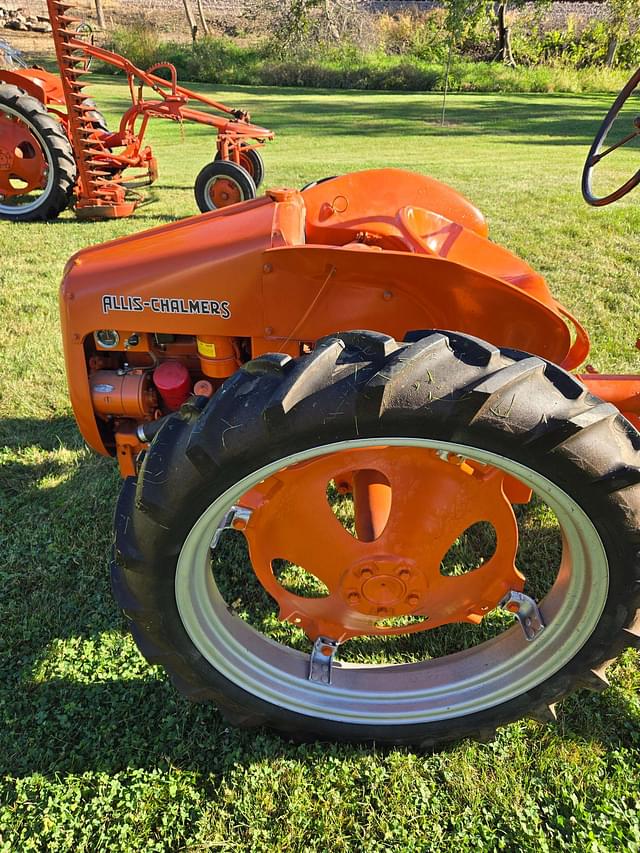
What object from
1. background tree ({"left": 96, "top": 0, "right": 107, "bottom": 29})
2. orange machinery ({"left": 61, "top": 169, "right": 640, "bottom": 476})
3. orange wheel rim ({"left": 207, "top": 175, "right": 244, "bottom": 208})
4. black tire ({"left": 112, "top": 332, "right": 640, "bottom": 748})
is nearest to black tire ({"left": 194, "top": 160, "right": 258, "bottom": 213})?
orange wheel rim ({"left": 207, "top": 175, "right": 244, "bottom": 208})

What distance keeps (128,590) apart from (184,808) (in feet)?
2.18

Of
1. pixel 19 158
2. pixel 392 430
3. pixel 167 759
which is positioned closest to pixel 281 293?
pixel 392 430

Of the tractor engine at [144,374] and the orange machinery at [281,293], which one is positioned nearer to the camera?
the orange machinery at [281,293]

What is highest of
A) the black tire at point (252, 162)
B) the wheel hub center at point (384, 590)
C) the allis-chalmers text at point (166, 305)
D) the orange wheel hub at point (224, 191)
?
the allis-chalmers text at point (166, 305)

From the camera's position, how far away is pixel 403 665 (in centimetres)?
180

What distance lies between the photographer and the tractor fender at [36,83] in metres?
7.16

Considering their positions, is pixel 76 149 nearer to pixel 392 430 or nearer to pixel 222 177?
pixel 222 177

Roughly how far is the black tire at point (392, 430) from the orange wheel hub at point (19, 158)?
6858mm

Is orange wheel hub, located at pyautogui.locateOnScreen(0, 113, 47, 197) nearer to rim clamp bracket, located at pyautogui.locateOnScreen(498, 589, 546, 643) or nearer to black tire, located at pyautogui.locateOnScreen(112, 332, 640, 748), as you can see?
black tire, located at pyautogui.locateOnScreen(112, 332, 640, 748)

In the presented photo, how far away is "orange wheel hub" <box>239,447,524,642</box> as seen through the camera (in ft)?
5.41

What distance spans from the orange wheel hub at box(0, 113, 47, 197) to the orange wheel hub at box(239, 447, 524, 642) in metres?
6.72

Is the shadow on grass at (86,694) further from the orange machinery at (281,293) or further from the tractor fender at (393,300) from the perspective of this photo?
the tractor fender at (393,300)

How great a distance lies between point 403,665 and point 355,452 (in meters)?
0.67

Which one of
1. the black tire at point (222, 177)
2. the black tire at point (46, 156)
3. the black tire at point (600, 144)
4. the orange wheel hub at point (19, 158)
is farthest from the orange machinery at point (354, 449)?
the orange wheel hub at point (19, 158)
